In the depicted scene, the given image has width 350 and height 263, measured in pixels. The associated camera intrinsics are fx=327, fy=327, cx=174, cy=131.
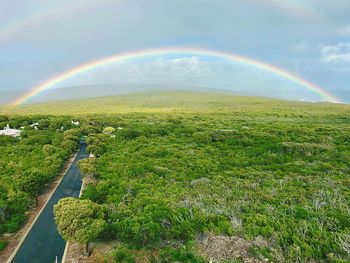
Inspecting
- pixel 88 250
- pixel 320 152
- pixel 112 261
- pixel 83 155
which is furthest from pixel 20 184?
pixel 320 152

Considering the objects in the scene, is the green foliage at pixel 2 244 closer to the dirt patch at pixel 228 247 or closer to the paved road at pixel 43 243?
the paved road at pixel 43 243

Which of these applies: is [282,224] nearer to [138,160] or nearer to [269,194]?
[269,194]

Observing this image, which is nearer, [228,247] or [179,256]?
[179,256]

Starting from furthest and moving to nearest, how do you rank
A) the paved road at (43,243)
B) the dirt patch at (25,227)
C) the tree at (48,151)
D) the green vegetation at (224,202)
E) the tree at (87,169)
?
the tree at (48,151)
the tree at (87,169)
the dirt patch at (25,227)
the paved road at (43,243)
the green vegetation at (224,202)

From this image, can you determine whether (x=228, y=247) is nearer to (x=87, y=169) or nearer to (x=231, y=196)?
(x=231, y=196)

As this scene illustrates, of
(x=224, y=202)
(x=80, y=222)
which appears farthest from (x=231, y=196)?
(x=80, y=222)

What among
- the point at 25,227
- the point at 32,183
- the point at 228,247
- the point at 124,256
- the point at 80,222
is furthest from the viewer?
the point at 32,183

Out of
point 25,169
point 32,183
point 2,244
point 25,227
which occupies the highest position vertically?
point 32,183

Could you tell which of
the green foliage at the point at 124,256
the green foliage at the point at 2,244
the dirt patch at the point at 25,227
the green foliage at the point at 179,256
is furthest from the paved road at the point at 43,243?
the green foliage at the point at 179,256
